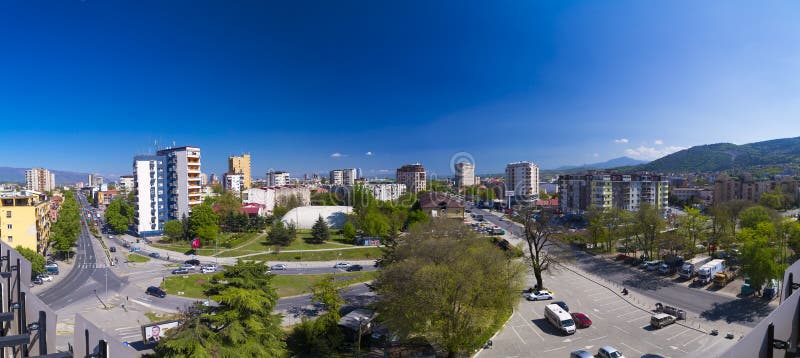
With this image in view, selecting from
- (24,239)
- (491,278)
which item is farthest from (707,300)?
(24,239)

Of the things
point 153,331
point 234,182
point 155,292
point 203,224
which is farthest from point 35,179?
point 153,331

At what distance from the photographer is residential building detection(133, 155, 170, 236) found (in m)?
41.0

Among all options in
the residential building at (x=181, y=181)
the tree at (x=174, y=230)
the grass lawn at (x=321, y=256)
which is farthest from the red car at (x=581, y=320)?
the residential building at (x=181, y=181)

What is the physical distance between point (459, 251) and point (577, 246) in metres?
22.2

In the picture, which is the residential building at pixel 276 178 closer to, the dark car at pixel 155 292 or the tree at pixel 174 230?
the tree at pixel 174 230

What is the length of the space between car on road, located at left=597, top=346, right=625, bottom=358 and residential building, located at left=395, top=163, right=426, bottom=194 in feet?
260

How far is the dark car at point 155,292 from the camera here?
21.6 metres

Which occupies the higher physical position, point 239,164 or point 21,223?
point 239,164

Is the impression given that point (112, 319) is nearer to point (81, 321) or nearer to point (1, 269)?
point (1, 269)

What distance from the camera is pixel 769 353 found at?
1803 millimetres

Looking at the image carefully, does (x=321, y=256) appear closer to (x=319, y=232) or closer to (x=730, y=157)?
(x=319, y=232)

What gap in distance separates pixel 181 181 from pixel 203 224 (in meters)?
8.84

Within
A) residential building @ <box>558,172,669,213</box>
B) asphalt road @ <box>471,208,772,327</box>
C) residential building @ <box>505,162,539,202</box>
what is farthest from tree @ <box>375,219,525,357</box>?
residential building @ <box>505,162,539,202</box>

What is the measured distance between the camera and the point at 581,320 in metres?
15.4
